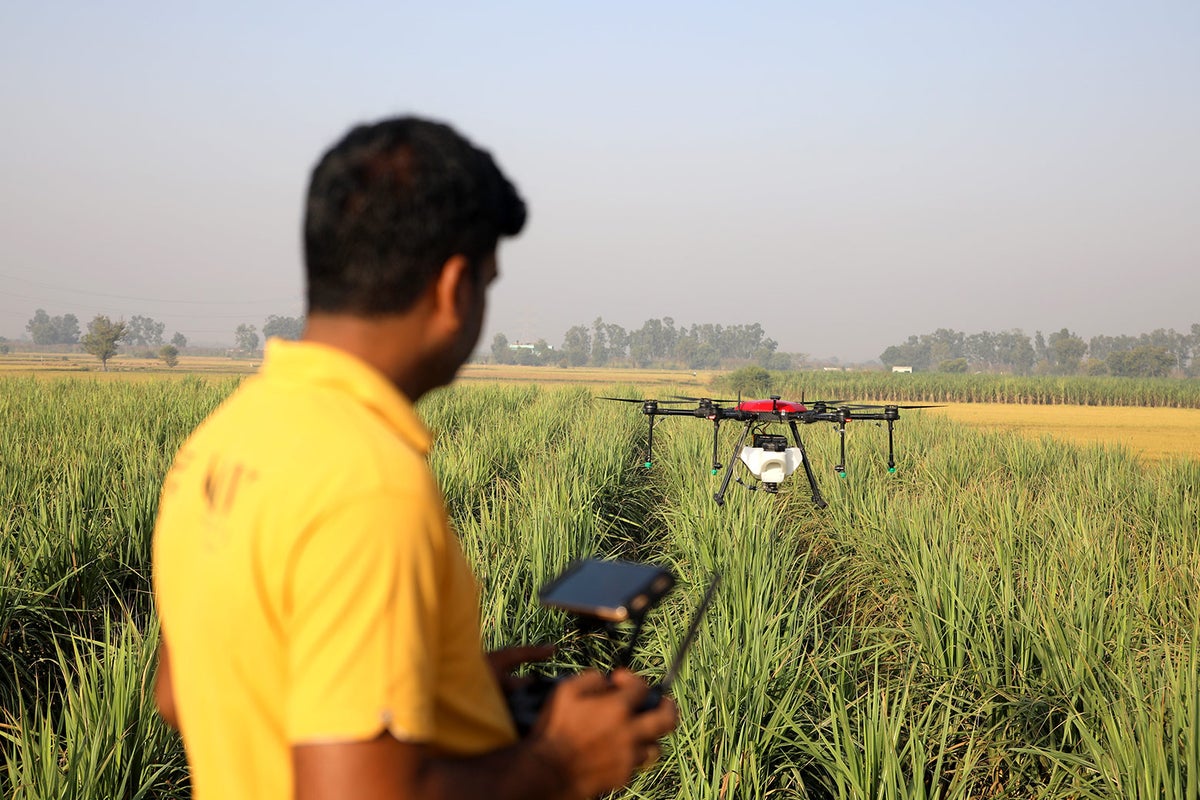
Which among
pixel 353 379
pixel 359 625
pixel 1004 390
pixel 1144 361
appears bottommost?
pixel 1004 390

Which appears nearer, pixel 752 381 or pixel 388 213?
pixel 388 213

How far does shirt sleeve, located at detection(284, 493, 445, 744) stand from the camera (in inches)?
33.1

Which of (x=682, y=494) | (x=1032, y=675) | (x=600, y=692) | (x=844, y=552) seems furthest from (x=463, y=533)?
(x=600, y=692)

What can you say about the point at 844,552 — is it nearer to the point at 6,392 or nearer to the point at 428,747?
the point at 428,747

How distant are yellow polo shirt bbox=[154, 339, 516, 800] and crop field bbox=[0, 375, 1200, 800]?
1962 mm

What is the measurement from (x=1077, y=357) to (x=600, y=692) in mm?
162246

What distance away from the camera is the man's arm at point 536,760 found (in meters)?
0.85

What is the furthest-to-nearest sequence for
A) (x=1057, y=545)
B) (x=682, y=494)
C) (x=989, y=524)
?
(x=682, y=494)
(x=989, y=524)
(x=1057, y=545)

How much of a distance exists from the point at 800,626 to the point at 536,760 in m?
3.68

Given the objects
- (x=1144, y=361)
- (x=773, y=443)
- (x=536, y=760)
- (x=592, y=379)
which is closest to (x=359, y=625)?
(x=536, y=760)

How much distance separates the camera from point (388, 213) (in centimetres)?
101

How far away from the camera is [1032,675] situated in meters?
3.94

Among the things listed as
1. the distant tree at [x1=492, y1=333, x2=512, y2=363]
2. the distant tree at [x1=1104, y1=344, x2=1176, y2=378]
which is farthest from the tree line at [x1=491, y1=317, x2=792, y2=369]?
the distant tree at [x1=1104, y1=344, x2=1176, y2=378]

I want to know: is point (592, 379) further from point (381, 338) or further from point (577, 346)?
point (577, 346)
